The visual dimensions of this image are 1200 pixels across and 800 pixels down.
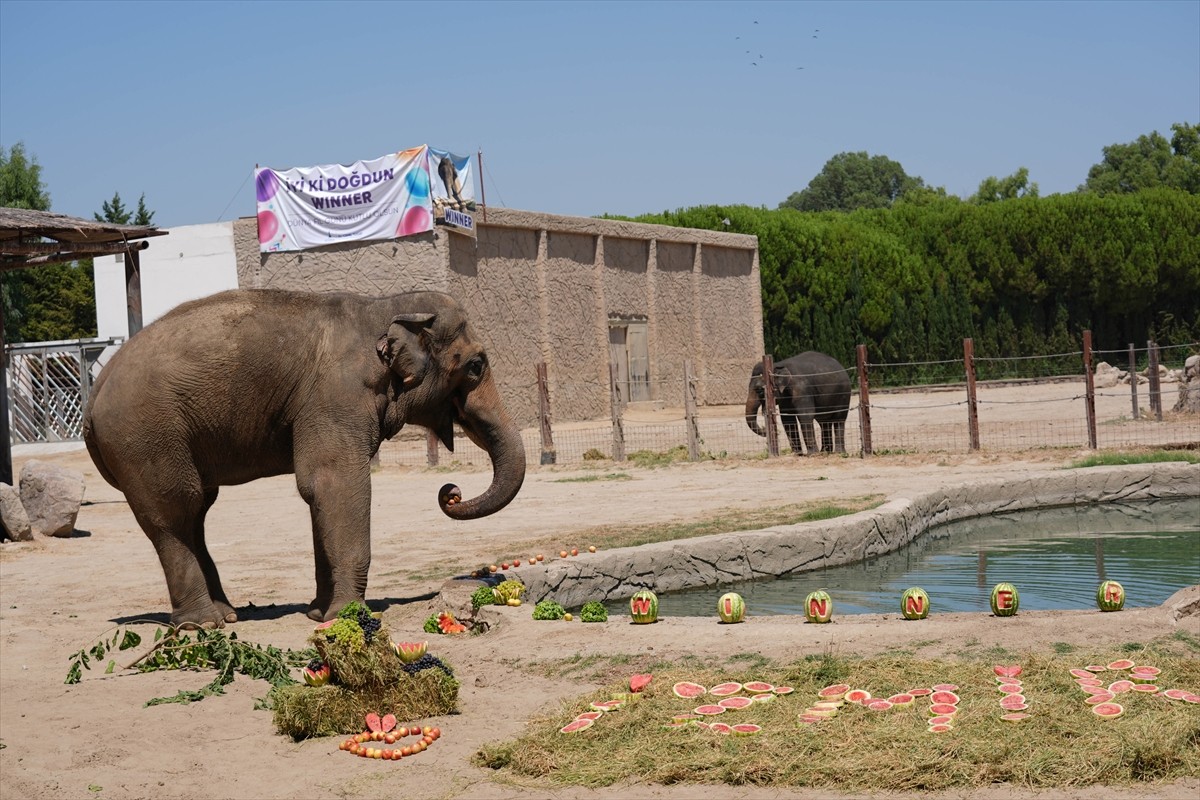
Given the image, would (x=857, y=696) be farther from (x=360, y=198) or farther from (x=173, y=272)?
(x=173, y=272)

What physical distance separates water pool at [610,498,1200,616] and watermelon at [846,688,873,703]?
9.94 feet

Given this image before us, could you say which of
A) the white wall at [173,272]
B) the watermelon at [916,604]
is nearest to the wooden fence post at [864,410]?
the watermelon at [916,604]

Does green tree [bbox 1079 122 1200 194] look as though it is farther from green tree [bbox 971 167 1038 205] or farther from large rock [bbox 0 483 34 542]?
large rock [bbox 0 483 34 542]

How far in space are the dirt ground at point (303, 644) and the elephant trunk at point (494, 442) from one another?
752 millimetres

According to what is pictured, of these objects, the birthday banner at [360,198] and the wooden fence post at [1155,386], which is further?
the birthday banner at [360,198]

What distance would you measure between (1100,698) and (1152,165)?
63.4 metres

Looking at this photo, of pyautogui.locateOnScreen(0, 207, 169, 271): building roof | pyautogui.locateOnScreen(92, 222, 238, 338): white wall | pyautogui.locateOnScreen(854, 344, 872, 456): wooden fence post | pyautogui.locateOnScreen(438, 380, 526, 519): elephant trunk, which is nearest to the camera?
pyautogui.locateOnScreen(438, 380, 526, 519): elephant trunk

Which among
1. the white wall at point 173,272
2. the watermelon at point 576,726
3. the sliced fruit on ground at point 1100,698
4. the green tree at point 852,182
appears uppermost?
the green tree at point 852,182

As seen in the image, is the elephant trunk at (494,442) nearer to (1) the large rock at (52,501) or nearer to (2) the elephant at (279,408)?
(2) the elephant at (279,408)

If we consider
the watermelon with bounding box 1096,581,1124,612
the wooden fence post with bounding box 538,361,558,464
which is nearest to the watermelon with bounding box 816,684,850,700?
the watermelon with bounding box 1096,581,1124,612

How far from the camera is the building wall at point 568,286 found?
1042 inches

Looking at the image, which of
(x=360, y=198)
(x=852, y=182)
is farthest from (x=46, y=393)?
(x=852, y=182)

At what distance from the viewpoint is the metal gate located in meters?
28.7

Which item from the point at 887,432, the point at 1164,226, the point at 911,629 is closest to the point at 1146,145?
the point at 1164,226
